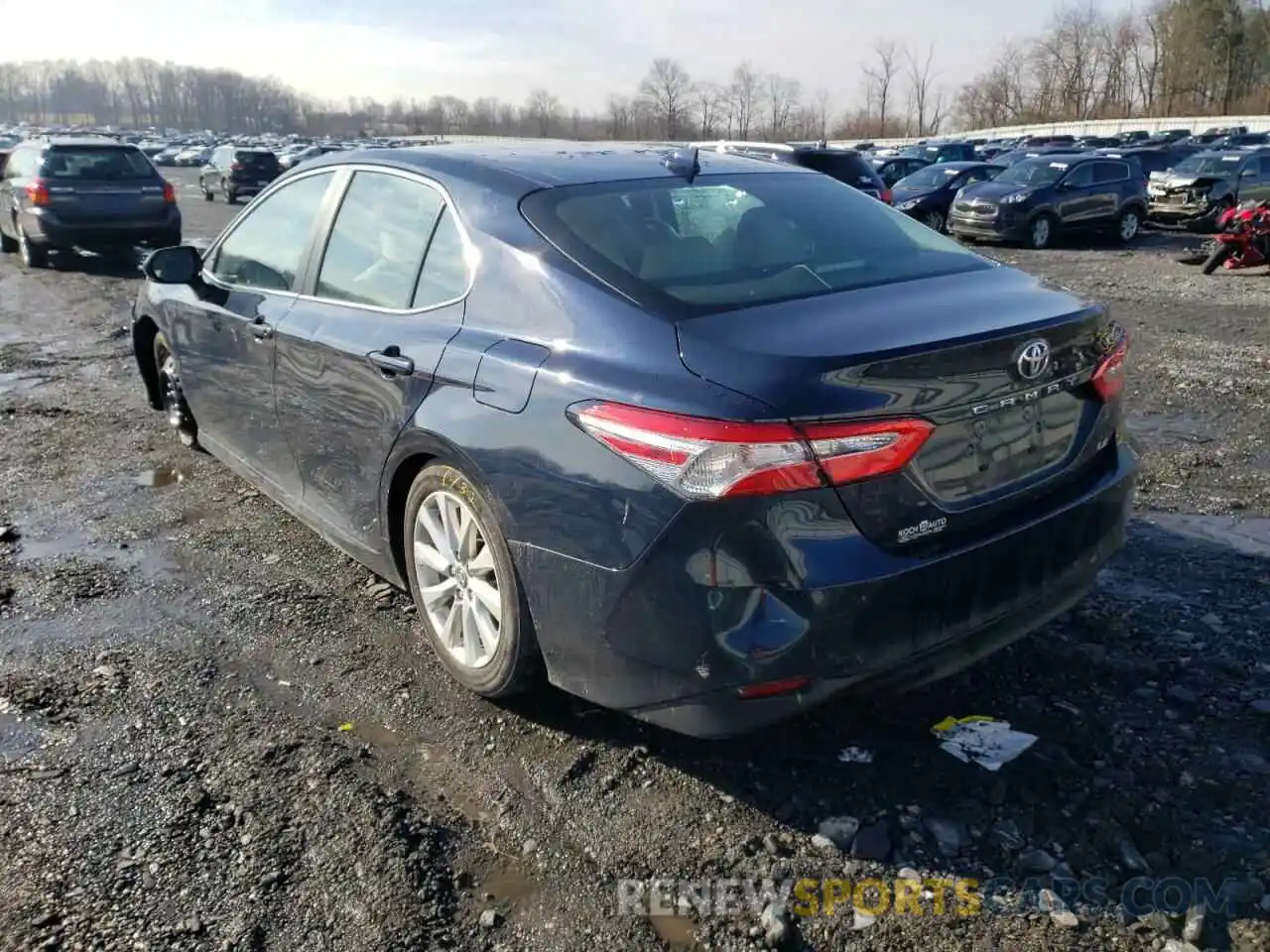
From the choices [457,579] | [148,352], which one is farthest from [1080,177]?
[457,579]

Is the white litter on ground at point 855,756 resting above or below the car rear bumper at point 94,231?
below

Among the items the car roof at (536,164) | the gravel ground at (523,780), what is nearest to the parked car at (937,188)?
the gravel ground at (523,780)

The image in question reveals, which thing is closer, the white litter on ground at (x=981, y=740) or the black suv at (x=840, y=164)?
the white litter on ground at (x=981, y=740)

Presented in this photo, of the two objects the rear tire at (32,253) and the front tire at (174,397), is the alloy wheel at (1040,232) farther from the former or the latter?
the front tire at (174,397)

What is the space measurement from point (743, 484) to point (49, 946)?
1.91 meters

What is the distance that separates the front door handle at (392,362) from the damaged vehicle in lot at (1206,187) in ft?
71.2

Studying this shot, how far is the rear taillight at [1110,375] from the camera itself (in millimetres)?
3010

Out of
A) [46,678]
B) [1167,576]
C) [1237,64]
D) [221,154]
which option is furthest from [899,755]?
[1237,64]

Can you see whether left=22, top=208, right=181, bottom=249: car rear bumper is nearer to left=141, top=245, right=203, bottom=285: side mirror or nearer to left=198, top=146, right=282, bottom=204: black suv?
left=141, top=245, right=203, bottom=285: side mirror

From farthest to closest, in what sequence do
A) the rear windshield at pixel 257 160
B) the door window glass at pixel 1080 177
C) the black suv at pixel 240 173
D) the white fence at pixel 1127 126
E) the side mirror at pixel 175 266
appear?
the white fence at pixel 1127 126 < the rear windshield at pixel 257 160 < the black suv at pixel 240 173 < the door window glass at pixel 1080 177 < the side mirror at pixel 175 266

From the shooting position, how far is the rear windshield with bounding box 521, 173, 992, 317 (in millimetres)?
2898

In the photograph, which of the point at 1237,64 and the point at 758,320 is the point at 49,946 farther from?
the point at 1237,64

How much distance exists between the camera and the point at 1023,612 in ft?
9.36

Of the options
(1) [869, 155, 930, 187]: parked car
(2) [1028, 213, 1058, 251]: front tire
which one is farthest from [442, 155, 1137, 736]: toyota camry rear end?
(1) [869, 155, 930, 187]: parked car
